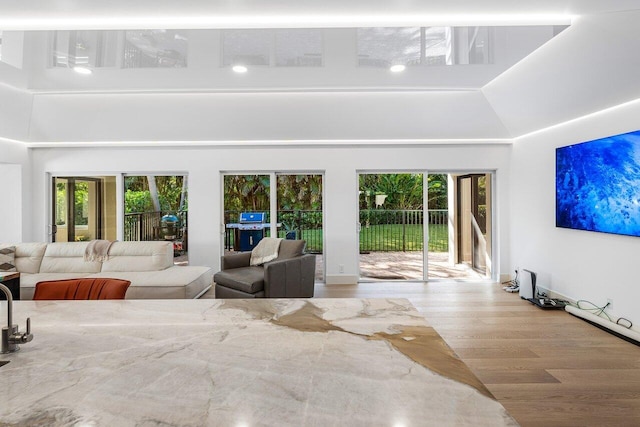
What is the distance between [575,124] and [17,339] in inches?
209

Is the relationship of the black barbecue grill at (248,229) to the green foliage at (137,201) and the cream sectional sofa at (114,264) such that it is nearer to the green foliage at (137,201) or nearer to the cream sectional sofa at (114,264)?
the cream sectional sofa at (114,264)

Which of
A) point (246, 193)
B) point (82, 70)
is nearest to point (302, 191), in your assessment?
point (246, 193)

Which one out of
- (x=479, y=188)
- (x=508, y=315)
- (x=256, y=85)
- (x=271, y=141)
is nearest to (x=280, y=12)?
(x=256, y=85)

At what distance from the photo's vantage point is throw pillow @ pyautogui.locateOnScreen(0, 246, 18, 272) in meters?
4.56

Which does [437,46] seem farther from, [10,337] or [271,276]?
[10,337]

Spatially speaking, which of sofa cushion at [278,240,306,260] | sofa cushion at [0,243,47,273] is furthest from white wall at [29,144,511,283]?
sofa cushion at [0,243,47,273]

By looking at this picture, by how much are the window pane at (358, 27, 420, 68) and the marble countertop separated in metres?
2.48

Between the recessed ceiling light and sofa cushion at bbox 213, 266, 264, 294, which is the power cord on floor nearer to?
sofa cushion at bbox 213, 266, 264, 294

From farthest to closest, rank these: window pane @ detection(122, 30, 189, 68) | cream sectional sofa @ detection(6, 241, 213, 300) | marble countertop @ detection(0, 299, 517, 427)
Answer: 1. cream sectional sofa @ detection(6, 241, 213, 300)
2. window pane @ detection(122, 30, 189, 68)
3. marble countertop @ detection(0, 299, 517, 427)

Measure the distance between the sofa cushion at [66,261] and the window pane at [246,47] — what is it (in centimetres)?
331

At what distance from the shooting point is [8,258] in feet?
15.2

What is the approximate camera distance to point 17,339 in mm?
1211

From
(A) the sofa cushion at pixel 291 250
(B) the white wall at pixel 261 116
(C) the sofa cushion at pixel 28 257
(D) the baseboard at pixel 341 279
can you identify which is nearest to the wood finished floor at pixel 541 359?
(D) the baseboard at pixel 341 279

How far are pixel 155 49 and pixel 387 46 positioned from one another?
2.15 m
